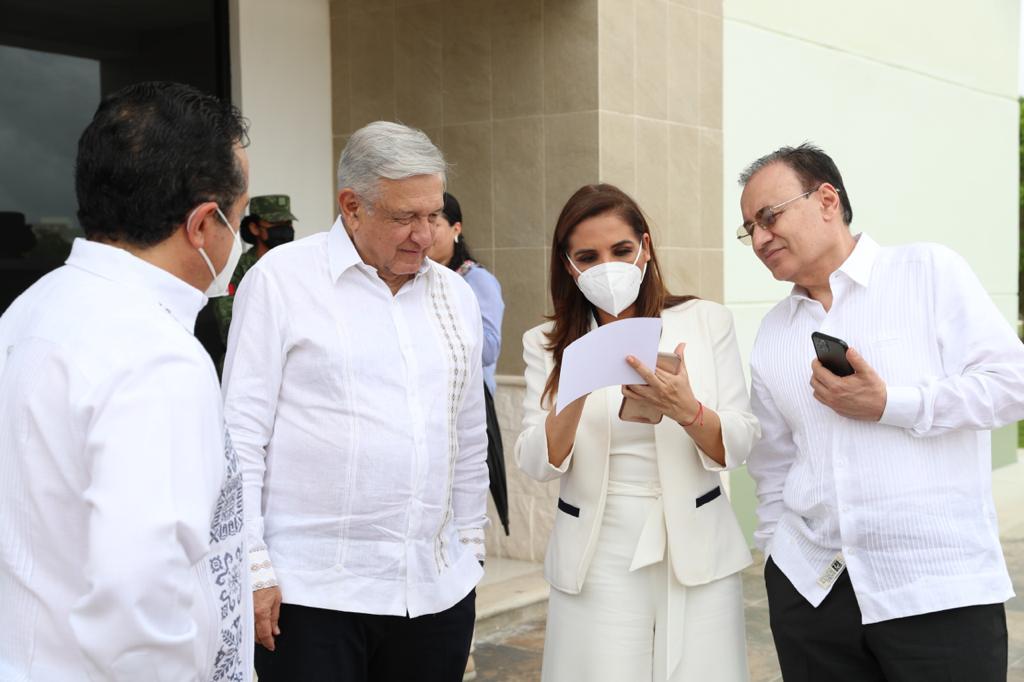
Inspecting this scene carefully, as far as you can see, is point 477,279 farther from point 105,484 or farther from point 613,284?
point 105,484

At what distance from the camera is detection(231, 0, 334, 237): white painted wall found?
6.14 meters

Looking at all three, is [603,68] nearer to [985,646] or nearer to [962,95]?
[985,646]

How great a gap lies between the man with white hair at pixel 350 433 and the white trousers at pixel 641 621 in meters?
0.40

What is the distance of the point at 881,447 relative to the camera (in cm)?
268

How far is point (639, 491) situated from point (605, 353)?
443 millimetres

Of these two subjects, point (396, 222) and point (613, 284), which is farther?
point (613, 284)

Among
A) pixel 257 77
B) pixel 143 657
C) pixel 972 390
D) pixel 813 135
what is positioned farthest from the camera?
pixel 813 135

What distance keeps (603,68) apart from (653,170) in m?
0.73

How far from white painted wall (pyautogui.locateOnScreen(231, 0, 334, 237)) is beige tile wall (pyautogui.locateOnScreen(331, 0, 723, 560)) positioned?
0.41 ft

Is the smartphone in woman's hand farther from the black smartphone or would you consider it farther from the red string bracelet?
the black smartphone

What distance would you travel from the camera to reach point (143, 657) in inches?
65.1

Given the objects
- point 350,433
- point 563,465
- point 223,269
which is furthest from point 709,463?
point 223,269

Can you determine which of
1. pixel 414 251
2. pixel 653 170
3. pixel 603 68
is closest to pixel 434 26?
pixel 603 68

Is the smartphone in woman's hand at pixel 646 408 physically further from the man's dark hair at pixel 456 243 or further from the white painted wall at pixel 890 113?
the white painted wall at pixel 890 113
